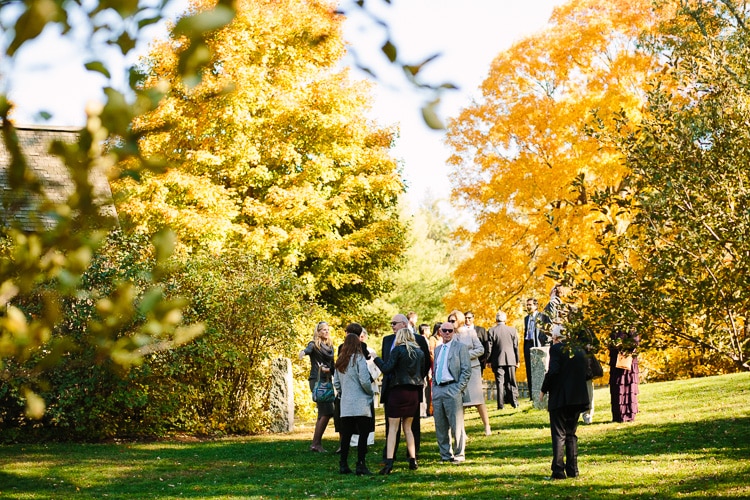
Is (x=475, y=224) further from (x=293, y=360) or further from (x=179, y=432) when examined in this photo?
(x=179, y=432)

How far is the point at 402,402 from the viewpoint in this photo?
A: 38.9 feet

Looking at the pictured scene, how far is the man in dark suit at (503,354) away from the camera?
18156 mm

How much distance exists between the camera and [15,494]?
35.4 ft

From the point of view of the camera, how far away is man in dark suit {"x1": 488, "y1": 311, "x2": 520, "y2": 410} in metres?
18.2

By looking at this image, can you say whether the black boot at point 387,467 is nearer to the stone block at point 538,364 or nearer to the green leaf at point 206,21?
the stone block at point 538,364

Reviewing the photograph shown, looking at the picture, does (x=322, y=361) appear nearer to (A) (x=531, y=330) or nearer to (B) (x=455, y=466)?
(B) (x=455, y=466)

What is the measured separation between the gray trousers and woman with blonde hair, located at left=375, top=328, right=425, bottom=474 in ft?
1.26

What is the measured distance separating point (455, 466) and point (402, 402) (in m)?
1.14

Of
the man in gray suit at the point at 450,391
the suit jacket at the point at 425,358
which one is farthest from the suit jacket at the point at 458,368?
the suit jacket at the point at 425,358

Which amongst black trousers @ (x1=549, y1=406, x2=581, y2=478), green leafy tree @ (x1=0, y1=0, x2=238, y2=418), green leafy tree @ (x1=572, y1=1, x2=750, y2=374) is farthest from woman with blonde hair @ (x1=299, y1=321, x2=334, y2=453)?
green leafy tree @ (x1=0, y1=0, x2=238, y2=418)

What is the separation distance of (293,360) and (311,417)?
1.85 metres

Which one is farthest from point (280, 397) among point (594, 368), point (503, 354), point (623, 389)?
point (594, 368)

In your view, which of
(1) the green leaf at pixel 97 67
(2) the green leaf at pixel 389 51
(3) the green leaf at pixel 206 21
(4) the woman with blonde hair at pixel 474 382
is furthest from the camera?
(4) the woman with blonde hair at pixel 474 382

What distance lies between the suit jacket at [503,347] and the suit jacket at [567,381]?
25.4 feet
